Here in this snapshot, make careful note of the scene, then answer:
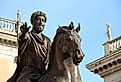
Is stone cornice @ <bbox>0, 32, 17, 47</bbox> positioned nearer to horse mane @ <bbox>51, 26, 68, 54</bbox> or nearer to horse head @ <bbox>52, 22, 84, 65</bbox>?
horse mane @ <bbox>51, 26, 68, 54</bbox>

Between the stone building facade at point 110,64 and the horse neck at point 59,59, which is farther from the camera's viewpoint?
the stone building facade at point 110,64

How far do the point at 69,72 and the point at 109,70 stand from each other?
20.4 metres

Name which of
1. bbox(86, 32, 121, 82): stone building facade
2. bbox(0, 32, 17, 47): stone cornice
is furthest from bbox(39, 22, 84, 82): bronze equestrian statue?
bbox(0, 32, 17, 47): stone cornice

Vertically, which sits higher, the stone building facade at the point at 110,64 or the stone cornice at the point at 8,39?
the stone cornice at the point at 8,39

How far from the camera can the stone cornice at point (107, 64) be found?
2567 centimetres

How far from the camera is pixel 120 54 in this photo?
83.4 feet

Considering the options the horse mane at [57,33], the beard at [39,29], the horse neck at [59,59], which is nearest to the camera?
the horse neck at [59,59]

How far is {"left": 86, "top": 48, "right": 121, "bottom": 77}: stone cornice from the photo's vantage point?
25672 millimetres

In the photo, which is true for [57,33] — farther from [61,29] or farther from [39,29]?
[39,29]

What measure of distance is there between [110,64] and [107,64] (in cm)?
22

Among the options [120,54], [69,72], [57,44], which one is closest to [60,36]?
[57,44]

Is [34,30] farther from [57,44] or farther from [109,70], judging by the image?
[109,70]

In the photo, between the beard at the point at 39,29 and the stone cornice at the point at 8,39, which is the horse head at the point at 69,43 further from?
the stone cornice at the point at 8,39

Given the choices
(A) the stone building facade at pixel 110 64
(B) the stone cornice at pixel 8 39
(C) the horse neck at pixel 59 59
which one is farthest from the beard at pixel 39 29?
(B) the stone cornice at pixel 8 39
